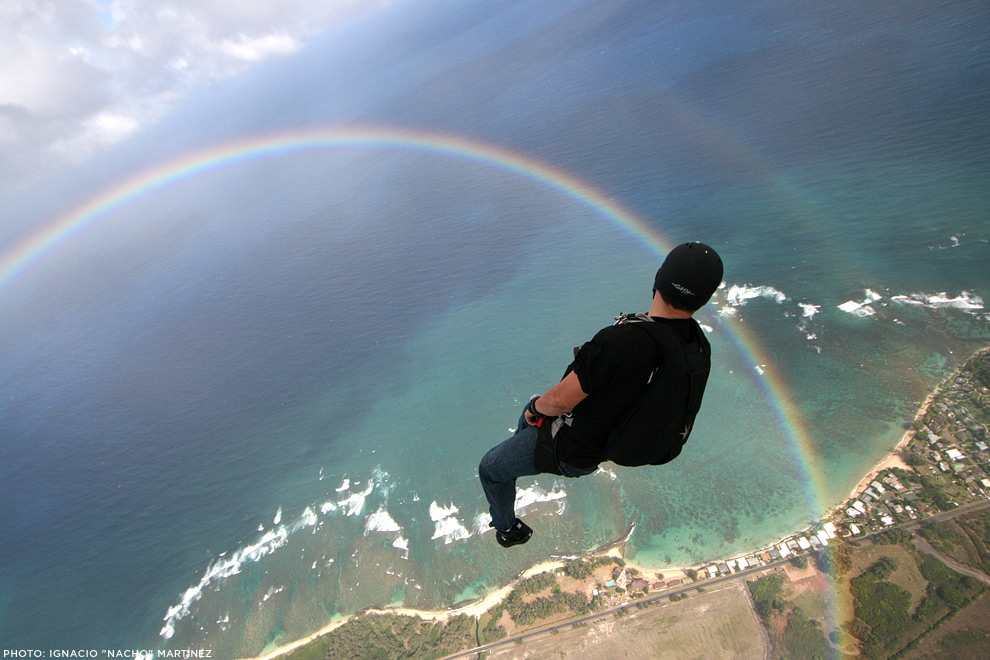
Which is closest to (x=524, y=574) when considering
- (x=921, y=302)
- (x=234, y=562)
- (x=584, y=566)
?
(x=584, y=566)

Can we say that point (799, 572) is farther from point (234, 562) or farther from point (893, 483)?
point (234, 562)

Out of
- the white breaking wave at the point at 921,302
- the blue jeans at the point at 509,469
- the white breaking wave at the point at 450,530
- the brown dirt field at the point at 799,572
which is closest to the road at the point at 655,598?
the brown dirt field at the point at 799,572

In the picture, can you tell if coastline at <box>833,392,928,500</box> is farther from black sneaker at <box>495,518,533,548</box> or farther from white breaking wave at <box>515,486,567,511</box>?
black sneaker at <box>495,518,533,548</box>

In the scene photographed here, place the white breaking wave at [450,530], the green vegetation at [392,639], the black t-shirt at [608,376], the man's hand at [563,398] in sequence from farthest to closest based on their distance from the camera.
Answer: the white breaking wave at [450,530] → the green vegetation at [392,639] → the man's hand at [563,398] → the black t-shirt at [608,376]

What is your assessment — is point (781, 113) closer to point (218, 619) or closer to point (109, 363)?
point (218, 619)

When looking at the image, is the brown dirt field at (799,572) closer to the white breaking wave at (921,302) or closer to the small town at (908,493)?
the small town at (908,493)

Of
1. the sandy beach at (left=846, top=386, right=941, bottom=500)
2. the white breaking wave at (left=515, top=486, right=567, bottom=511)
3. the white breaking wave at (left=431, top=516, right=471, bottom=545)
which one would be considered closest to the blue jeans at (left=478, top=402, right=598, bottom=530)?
the white breaking wave at (left=515, top=486, right=567, bottom=511)

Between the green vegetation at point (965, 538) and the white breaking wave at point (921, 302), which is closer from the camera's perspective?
the green vegetation at point (965, 538)
